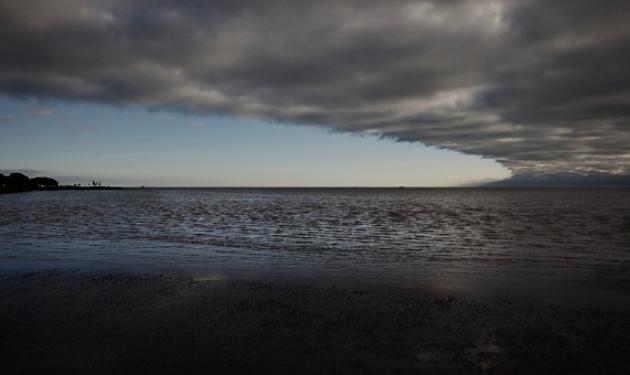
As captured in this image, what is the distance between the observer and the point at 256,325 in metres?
7.54

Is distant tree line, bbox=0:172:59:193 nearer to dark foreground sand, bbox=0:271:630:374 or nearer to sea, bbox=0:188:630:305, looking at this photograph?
sea, bbox=0:188:630:305

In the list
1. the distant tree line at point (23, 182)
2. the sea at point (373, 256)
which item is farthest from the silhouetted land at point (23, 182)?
the sea at point (373, 256)

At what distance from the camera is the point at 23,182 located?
153750mm

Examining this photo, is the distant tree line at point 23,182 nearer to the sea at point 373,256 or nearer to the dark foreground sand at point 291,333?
the sea at point 373,256

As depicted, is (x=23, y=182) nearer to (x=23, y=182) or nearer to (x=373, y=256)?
(x=23, y=182)

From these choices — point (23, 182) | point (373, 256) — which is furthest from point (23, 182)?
point (373, 256)

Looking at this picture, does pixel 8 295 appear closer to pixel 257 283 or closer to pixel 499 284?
pixel 257 283

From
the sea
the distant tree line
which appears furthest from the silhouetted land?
A: the sea

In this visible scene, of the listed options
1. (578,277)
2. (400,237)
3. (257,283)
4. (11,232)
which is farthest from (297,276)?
(11,232)

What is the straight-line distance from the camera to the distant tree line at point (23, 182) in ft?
450

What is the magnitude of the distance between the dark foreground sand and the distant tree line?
136m

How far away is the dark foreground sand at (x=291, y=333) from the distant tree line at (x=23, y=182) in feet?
445

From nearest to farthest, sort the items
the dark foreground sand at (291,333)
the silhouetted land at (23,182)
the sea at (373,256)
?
1. the dark foreground sand at (291,333)
2. the sea at (373,256)
3. the silhouetted land at (23,182)

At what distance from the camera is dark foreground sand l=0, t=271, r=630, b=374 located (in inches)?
232
